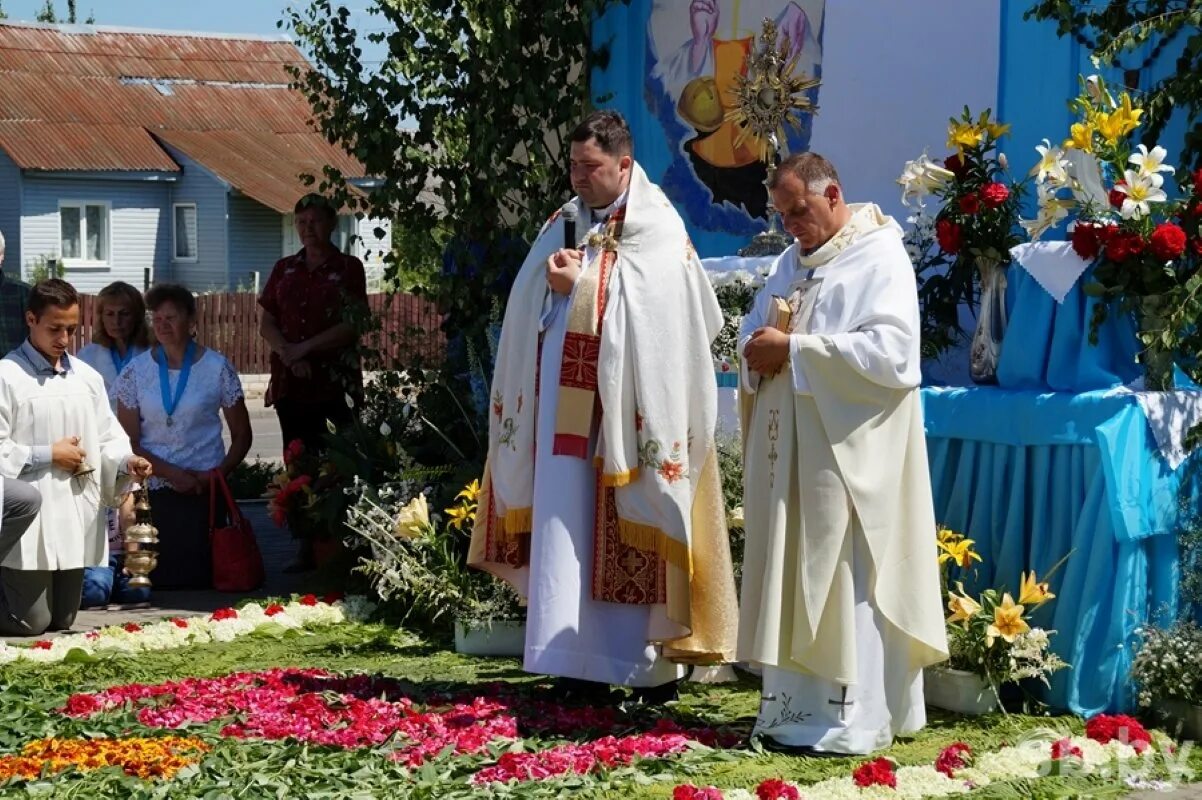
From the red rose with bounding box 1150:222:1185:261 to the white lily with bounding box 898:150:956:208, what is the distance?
104 centimetres

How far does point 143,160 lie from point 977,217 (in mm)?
31670

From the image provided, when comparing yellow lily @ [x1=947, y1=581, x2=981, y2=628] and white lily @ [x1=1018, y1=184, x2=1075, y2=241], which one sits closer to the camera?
yellow lily @ [x1=947, y1=581, x2=981, y2=628]

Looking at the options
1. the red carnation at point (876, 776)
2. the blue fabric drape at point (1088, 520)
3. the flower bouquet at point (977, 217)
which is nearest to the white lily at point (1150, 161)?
the flower bouquet at point (977, 217)

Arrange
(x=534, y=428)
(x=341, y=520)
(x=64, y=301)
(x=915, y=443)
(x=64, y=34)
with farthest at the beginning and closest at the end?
(x=64, y=34) < (x=341, y=520) < (x=64, y=301) < (x=534, y=428) < (x=915, y=443)

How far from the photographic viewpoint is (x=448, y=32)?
9953mm

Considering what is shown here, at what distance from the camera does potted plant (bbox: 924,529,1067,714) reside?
631 centimetres

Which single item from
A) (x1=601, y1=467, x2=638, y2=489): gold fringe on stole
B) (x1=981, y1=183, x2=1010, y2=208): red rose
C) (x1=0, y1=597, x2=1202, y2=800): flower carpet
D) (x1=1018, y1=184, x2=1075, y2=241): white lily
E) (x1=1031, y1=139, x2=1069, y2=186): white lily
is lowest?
(x1=0, y1=597, x2=1202, y2=800): flower carpet

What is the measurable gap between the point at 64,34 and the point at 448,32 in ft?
102

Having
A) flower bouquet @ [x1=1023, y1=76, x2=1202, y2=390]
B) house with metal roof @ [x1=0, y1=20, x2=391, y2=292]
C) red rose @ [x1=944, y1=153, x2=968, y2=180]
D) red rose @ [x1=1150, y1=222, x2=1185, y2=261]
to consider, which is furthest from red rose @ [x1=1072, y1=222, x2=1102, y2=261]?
house with metal roof @ [x1=0, y1=20, x2=391, y2=292]

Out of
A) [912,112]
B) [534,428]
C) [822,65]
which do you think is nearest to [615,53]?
[822,65]

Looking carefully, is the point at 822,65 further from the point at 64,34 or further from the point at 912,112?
the point at 64,34

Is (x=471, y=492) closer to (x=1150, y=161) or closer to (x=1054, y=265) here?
(x=1054, y=265)

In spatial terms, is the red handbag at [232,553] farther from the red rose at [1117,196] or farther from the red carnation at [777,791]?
the red rose at [1117,196]

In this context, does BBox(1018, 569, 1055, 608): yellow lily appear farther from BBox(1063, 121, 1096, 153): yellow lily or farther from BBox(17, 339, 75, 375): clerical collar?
BBox(17, 339, 75, 375): clerical collar
